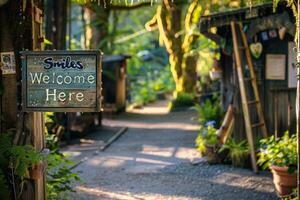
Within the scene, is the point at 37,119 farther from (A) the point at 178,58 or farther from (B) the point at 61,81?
(A) the point at 178,58

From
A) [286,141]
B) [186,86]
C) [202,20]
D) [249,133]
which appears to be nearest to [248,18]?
[202,20]

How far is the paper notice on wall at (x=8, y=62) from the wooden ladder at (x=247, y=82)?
5.63m

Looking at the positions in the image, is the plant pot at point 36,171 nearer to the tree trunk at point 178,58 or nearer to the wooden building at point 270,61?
the wooden building at point 270,61

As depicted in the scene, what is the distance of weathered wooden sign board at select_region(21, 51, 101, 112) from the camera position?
16.6 ft

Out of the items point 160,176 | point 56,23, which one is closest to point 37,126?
point 160,176

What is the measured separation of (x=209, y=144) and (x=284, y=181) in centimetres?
346

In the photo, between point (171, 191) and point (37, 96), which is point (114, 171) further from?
point (37, 96)

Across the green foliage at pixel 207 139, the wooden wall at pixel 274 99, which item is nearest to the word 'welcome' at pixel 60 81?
the wooden wall at pixel 274 99

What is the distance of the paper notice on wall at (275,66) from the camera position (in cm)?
999

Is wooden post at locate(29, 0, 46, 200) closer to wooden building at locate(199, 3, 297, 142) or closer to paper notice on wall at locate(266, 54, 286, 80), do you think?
wooden building at locate(199, 3, 297, 142)

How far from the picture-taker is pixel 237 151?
10289 mm

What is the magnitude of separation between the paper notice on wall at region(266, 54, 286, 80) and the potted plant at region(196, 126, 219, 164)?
188 centimetres

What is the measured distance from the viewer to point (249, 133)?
9922 millimetres

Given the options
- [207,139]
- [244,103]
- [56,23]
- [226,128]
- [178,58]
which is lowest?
[207,139]
